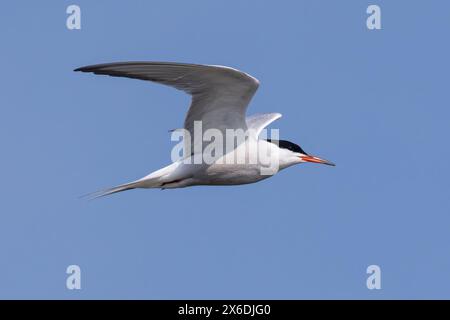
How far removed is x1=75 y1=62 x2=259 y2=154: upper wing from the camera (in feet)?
24.1

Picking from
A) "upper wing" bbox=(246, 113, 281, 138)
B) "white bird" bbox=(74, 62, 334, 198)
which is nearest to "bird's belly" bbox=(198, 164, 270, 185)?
"white bird" bbox=(74, 62, 334, 198)

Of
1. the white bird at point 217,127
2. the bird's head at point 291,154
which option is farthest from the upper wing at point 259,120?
the bird's head at point 291,154

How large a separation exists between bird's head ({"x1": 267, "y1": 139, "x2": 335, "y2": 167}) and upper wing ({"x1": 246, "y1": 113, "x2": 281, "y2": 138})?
0.22 m

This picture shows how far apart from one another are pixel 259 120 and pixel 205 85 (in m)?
1.72

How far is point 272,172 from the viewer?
885 cm

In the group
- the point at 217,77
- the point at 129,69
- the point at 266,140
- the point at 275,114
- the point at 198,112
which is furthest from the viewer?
the point at 275,114

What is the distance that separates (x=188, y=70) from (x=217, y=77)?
362 mm

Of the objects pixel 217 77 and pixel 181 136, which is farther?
pixel 181 136

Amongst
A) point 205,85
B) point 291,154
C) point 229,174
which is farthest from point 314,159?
point 205,85

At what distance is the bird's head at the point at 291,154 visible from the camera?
29.7 ft

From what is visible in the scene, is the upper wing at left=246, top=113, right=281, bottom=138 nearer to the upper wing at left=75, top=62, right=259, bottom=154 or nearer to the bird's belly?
the bird's belly

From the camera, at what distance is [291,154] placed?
912 cm
